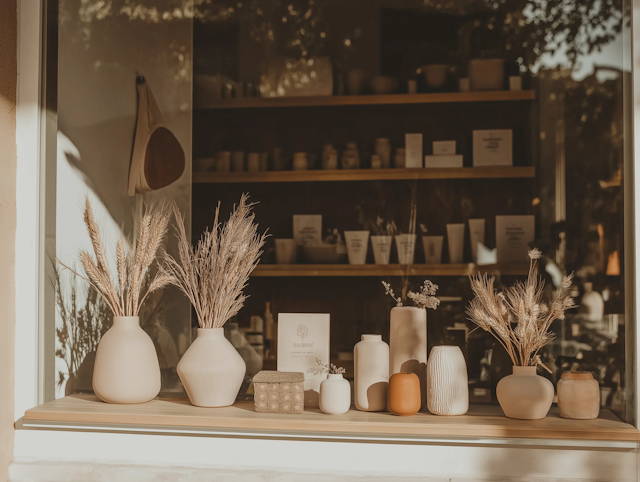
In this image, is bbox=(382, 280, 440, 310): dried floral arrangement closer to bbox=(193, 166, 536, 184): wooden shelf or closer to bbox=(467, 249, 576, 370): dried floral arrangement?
bbox=(467, 249, 576, 370): dried floral arrangement

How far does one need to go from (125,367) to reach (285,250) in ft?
2.29

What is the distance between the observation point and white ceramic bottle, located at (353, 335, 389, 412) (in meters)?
1.95

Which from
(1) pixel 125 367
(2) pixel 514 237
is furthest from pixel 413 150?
(1) pixel 125 367

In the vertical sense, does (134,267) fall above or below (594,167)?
below

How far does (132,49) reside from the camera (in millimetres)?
2447

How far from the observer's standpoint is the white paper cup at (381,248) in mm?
2311

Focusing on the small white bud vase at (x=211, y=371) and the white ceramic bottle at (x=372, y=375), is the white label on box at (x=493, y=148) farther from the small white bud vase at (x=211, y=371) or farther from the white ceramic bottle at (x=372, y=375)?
the small white bud vase at (x=211, y=371)

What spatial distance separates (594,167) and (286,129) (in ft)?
3.61

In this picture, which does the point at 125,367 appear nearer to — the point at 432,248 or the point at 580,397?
the point at 432,248

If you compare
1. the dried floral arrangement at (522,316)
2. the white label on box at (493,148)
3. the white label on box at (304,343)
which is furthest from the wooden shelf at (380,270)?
the white label on box at (493,148)

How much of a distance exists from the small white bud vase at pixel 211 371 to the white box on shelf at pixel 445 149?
1.01 metres

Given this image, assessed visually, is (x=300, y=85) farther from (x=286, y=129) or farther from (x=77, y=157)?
(x=77, y=157)

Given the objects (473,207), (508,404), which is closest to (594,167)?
(473,207)

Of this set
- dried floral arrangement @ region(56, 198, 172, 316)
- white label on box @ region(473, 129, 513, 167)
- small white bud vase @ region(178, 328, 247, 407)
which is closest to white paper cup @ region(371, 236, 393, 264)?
white label on box @ region(473, 129, 513, 167)
